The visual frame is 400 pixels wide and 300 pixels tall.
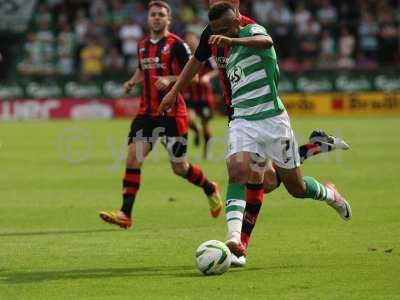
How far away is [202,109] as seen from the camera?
2044 centimetres

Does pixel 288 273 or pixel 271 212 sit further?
pixel 271 212

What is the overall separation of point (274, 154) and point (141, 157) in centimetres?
280

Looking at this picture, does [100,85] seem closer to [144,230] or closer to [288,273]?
[144,230]

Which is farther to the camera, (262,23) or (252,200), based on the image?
(262,23)

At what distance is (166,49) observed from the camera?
11680 mm

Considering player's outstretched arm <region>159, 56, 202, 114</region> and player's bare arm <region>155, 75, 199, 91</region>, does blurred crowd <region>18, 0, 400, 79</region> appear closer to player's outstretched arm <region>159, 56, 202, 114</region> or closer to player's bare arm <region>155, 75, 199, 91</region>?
player's bare arm <region>155, 75, 199, 91</region>

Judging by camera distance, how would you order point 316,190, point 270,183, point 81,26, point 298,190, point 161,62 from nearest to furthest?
1. point 298,190
2. point 316,190
3. point 270,183
4. point 161,62
5. point 81,26

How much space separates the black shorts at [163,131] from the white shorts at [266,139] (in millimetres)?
2694

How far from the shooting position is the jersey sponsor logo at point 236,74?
8.62 m

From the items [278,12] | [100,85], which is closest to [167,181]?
[100,85]

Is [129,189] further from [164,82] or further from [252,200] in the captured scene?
[252,200]

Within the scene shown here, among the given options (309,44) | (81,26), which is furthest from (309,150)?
(81,26)

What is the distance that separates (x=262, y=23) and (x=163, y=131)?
75.9 ft

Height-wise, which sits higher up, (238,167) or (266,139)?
(266,139)
